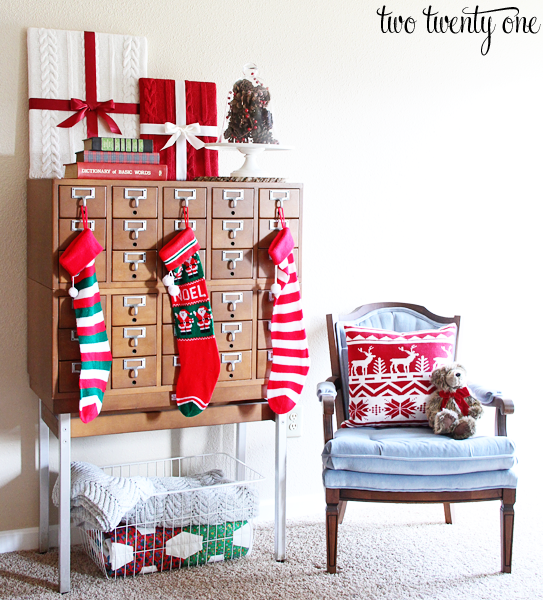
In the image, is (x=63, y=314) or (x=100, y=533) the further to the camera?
(x=100, y=533)

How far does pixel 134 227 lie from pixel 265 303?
488mm

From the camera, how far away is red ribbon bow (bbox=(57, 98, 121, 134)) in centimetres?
239

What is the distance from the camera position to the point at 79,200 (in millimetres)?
2076

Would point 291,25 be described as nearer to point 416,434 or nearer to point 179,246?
point 179,246

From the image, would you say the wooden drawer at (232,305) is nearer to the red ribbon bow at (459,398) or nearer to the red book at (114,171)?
the red book at (114,171)

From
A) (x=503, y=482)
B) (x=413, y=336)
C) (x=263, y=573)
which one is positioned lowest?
(x=263, y=573)

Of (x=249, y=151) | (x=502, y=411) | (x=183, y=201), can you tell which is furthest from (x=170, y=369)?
(x=502, y=411)

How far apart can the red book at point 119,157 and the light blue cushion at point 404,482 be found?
1.12 m

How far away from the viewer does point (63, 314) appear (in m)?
2.09

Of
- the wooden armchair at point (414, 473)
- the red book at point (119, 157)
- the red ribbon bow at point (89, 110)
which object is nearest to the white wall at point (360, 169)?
the red ribbon bow at point (89, 110)

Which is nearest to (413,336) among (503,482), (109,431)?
(503,482)

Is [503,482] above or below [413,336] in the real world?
below

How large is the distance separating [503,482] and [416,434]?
31 centimetres

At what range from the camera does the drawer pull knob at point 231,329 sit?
7.47 feet
